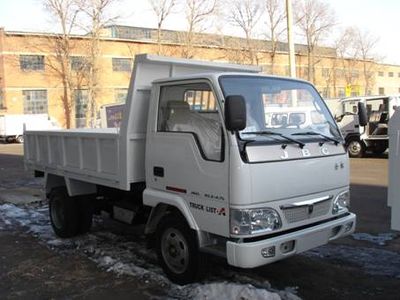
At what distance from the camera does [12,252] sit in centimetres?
751

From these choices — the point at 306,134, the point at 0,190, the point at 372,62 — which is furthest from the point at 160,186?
the point at 372,62

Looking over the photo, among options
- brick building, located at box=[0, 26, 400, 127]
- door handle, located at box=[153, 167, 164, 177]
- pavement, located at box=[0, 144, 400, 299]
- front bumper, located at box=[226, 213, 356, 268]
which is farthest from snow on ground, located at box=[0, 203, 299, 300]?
brick building, located at box=[0, 26, 400, 127]

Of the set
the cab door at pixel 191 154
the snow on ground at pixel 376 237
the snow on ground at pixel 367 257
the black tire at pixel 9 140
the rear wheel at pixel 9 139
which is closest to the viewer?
the cab door at pixel 191 154

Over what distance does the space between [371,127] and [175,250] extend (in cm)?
1562

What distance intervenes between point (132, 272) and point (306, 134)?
2645 mm

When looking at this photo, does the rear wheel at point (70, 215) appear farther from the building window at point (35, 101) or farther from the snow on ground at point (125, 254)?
the building window at point (35, 101)

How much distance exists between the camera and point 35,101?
54.7 m

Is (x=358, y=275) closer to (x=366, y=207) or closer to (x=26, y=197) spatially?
(x=366, y=207)

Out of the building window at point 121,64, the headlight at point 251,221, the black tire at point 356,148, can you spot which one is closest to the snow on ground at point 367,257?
the headlight at point 251,221

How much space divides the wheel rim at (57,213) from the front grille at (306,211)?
4.24 m

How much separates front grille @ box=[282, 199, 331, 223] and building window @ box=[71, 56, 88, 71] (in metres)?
53.9

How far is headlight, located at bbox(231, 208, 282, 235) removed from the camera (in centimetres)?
493

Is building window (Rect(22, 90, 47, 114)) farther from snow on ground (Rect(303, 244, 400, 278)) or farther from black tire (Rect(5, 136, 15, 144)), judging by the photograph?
snow on ground (Rect(303, 244, 400, 278))

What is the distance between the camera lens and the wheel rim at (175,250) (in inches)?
222
